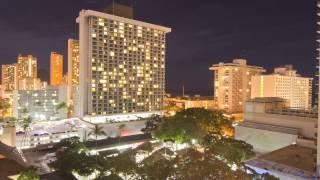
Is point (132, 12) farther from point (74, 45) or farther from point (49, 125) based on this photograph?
point (74, 45)

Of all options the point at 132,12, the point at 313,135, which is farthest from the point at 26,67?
the point at 313,135

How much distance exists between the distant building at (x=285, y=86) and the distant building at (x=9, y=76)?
418ft

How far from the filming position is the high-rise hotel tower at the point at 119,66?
207ft

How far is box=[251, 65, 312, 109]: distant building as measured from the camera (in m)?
92.3

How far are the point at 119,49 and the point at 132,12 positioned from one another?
1262 centimetres

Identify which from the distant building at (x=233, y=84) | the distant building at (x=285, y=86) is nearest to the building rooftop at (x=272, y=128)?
the distant building at (x=285, y=86)

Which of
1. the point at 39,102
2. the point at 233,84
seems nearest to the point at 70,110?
the point at 39,102

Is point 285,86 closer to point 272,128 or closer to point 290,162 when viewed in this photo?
point 272,128

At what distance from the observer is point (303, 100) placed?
102 m

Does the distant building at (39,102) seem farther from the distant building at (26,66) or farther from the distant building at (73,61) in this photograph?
the distant building at (26,66)

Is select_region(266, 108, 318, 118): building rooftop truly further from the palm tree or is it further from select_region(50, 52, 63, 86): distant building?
select_region(50, 52, 63, 86): distant building

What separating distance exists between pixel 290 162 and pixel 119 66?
47.9 meters

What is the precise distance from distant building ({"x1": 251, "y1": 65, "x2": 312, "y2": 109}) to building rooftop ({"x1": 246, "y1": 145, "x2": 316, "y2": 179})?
60450 millimetres

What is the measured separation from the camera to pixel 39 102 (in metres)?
91.1
